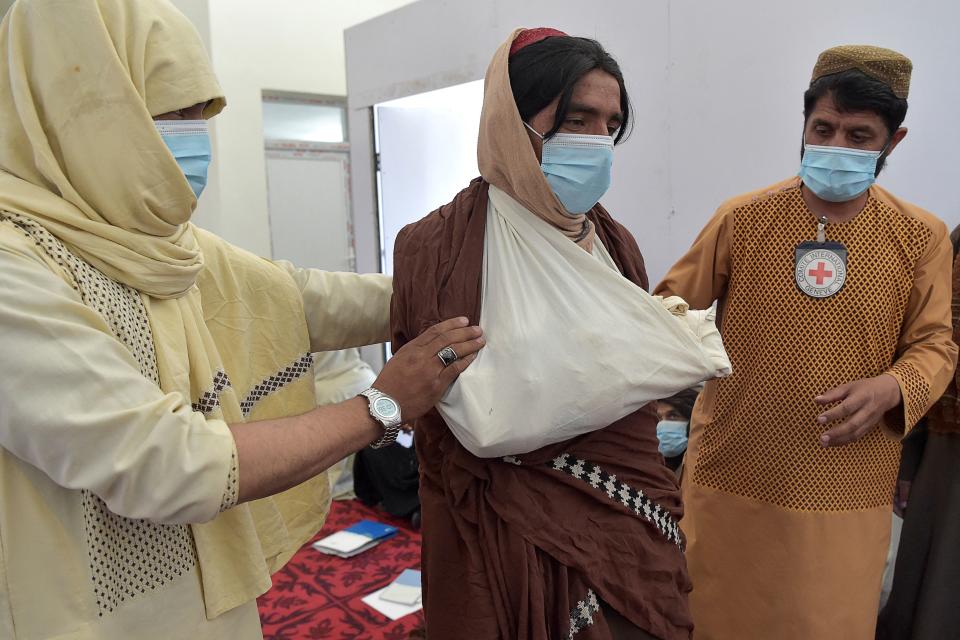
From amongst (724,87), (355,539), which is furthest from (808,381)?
(355,539)

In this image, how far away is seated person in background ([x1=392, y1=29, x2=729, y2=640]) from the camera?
3.52 feet

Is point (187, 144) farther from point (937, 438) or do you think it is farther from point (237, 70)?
point (237, 70)

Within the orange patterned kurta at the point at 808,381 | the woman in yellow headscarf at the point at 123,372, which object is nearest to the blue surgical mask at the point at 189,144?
the woman in yellow headscarf at the point at 123,372

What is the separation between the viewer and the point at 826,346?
5.61 feet

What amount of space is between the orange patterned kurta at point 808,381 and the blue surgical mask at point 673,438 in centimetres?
69

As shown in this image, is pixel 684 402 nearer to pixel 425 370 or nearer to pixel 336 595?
pixel 336 595

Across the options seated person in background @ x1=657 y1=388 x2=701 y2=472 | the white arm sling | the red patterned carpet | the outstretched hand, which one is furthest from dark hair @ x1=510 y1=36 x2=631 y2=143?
the red patterned carpet

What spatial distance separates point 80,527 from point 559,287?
73 centimetres

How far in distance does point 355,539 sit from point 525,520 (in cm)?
270

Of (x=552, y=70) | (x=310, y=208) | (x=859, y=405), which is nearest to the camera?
(x=552, y=70)

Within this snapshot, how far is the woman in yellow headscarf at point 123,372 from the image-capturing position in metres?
0.81

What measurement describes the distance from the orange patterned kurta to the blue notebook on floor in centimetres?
212

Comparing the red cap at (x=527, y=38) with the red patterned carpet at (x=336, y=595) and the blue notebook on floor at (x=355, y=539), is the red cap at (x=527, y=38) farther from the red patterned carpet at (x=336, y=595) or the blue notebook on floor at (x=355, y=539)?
the blue notebook on floor at (x=355, y=539)

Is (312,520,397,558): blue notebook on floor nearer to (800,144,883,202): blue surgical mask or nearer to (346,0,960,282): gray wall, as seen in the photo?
(346,0,960,282): gray wall
